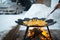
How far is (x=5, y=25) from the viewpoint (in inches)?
167

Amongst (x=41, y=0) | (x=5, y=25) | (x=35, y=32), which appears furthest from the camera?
(x=41, y=0)

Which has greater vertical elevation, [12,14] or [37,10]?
[37,10]

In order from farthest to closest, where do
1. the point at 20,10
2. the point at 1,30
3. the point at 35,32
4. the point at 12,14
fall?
the point at 20,10 → the point at 12,14 → the point at 1,30 → the point at 35,32

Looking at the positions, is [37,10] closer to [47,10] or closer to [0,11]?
[47,10]

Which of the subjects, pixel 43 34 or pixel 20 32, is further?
pixel 20 32

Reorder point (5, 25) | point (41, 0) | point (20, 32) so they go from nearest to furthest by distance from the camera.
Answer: point (20, 32) → point (5, 25) → point (41, 0)

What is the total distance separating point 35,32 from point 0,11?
3.32 m

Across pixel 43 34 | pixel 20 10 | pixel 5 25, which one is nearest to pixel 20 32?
pixel 43 34

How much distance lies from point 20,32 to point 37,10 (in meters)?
1.26

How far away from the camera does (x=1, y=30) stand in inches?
152

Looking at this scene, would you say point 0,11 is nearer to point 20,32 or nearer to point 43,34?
point 20,32

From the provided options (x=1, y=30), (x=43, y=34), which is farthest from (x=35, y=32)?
(x=1, y=30)

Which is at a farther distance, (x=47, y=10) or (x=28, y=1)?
(x=28, y=1)

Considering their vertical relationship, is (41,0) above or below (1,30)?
above
